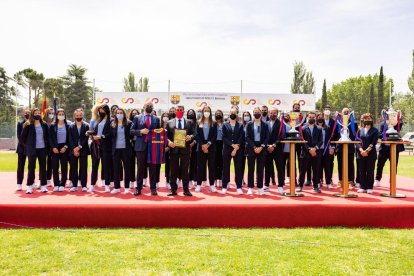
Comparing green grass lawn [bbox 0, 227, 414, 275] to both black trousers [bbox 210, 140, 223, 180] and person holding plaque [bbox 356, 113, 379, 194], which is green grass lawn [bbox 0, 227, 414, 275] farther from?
black trousers [bbox 210, 140, 223, 180]

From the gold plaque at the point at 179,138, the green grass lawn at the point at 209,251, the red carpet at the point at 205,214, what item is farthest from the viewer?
the gold plaque at the point at 179,138

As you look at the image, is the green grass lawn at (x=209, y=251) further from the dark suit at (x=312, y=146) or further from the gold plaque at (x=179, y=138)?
the dark suit at (x=312, y=146)

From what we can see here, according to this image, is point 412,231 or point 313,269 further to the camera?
point 412,231

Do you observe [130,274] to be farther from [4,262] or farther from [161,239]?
[4,262]

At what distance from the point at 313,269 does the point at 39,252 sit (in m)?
2.98

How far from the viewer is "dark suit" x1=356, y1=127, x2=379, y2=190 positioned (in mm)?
6754

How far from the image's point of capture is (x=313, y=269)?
3600 mm

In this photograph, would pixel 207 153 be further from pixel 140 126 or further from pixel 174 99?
pixel 174 99


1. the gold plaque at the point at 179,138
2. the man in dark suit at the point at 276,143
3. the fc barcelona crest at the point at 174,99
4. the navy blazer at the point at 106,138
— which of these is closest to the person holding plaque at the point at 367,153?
A: the man in dark suit at the point at 276,143

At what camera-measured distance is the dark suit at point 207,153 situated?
689cm

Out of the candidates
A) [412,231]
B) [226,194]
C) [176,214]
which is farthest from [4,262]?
[412,231]

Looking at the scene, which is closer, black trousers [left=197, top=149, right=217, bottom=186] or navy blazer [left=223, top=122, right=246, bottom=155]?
navy blazer [left=223, top=122, right=246, bottom=155]

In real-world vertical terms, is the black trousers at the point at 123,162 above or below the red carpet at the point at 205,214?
above

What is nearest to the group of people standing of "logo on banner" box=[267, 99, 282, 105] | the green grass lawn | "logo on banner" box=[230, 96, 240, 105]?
the green grass lawn
